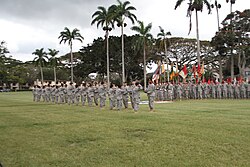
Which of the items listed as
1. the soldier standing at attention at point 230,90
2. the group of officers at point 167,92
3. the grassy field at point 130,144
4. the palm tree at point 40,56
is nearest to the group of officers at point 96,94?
the group of officers at point 167,92

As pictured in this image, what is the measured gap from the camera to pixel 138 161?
6820 millimetres

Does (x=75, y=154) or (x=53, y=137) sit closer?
(x=75, y=154)

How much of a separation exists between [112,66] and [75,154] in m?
60.3

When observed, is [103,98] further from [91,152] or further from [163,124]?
[91,152]

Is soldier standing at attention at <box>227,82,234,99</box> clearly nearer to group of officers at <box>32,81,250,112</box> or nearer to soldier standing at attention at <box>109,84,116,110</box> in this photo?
group of officers at <box>32,81,250,112</box>

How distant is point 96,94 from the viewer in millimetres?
23609

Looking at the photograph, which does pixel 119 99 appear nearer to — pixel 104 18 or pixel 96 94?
pixel 96 94

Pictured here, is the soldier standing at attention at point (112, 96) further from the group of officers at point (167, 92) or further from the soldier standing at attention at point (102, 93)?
the group of officers at point (167, 92)

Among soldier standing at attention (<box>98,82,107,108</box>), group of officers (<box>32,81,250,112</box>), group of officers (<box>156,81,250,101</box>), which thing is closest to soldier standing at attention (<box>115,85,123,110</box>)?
soldier standing at attention (<box>98,82,107,108</box>)

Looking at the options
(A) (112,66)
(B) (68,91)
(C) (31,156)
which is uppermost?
(A) (112,66)

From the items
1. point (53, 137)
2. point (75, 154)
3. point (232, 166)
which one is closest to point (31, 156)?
point (75, 154)

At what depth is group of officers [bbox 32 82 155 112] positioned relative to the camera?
18172 mm

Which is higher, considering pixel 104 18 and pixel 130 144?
pixel 104 18

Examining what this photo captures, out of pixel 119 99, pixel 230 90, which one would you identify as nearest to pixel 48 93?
pixel 119 99
